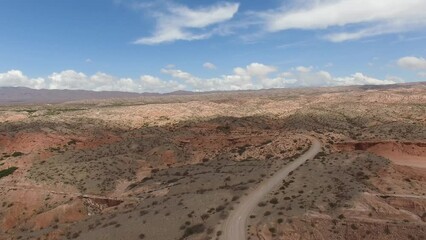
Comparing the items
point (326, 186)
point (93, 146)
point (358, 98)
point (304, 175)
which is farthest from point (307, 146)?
point (358, 98)

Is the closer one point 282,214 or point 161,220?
point 282,214

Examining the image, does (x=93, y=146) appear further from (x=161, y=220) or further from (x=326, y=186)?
(x=326, y=186)

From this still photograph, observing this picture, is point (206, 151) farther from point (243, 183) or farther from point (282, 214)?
point (282, 214)

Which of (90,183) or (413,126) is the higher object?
(413,126)

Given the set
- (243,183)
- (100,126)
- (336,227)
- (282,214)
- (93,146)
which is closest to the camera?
(336,227)

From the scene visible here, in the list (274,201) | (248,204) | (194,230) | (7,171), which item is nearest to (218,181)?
(248,204)

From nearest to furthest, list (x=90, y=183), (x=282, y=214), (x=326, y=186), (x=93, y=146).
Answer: (x=282, y=214) < (x=326, y=186) < (x=90, y=183) < (x=93, y=146)
